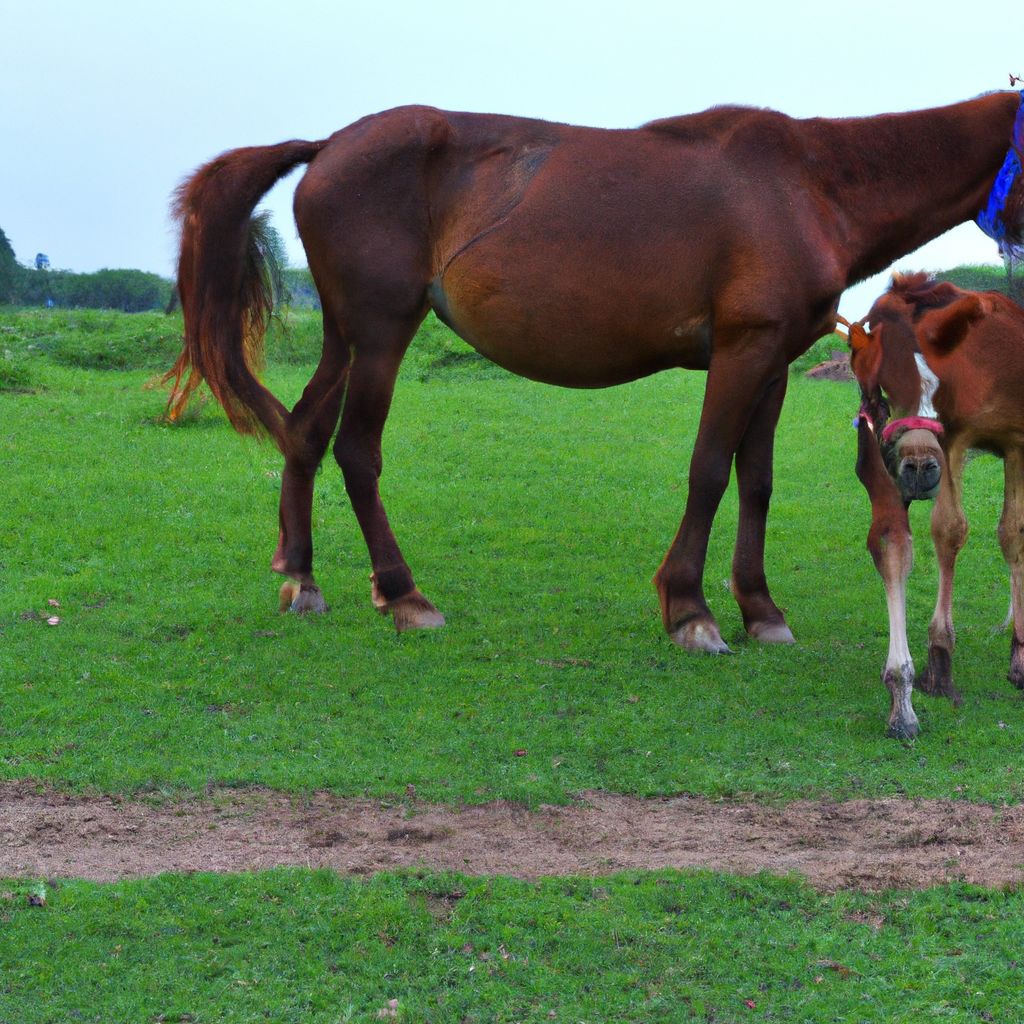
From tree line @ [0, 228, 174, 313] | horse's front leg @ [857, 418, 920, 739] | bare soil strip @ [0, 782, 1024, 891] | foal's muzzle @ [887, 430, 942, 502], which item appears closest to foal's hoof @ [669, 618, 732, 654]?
horse's front leg @ [857, 418, 920, 739]

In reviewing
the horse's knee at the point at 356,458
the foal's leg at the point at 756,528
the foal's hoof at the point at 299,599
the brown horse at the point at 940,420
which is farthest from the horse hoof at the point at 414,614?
the brown horse at the point at 940,420

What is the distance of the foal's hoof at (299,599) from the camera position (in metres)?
7.87

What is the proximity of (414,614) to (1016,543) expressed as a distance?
11.0 ft

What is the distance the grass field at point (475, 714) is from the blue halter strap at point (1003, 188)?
7.54ft

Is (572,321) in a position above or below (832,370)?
below

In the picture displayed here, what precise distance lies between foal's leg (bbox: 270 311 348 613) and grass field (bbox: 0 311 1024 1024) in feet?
1.11

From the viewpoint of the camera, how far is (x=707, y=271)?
693 centimetres

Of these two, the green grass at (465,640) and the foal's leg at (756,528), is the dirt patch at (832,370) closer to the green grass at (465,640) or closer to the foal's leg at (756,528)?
the green grass at (465,640)

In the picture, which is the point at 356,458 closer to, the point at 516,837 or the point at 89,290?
the point at 516,837

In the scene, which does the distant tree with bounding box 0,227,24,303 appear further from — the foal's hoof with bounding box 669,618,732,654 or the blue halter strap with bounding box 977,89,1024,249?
the blue halter strap with bounding box 977,89,1024,249

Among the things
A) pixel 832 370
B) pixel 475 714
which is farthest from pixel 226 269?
pixel 832 370

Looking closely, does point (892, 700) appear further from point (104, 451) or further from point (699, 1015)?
point (104, 451)

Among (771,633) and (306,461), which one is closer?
(771,633)

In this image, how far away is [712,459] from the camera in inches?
279
